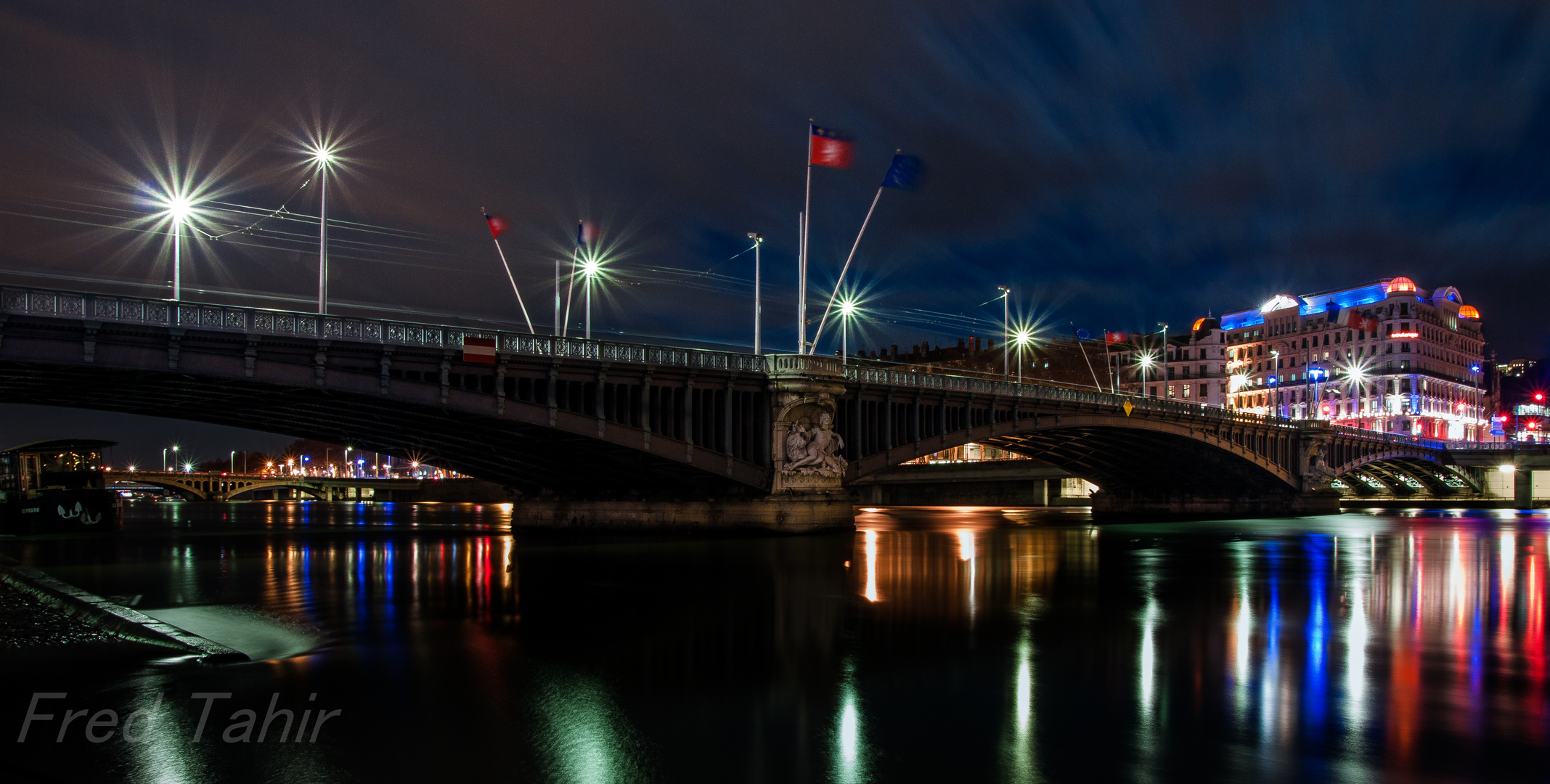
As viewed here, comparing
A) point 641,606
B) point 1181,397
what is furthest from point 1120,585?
point 1181,397

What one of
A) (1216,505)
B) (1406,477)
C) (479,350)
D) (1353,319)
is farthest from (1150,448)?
(1406,477)

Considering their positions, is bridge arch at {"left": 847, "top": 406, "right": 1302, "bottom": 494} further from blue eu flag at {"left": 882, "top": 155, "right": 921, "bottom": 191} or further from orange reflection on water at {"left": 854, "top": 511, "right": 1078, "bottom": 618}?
blue eu flag at {"left": 882, "top": 155, "right": 921, "bottom": 191}

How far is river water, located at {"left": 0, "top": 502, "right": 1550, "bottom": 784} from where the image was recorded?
10.7 meters

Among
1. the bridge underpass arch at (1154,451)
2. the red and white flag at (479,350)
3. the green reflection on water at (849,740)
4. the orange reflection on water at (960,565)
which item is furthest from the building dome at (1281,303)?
the green reflection on water at (849,740)

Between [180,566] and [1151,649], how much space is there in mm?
36917

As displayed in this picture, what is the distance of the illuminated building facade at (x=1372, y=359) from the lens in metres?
173

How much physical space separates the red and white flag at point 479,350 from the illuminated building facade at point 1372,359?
506ft

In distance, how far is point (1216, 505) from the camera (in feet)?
361

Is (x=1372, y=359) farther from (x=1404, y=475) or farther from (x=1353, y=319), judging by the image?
(x=1353, y=319)

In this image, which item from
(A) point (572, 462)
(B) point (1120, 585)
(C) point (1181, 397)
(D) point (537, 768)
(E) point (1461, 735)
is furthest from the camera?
(C) point (1181, 397)

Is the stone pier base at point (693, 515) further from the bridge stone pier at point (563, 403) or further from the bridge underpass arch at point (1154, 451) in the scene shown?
the bridge underpass arch at point (1154, 451)

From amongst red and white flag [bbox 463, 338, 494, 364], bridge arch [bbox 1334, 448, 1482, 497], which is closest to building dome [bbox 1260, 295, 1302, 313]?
bridge arch [bbox 1334, 448, 1482, 497]

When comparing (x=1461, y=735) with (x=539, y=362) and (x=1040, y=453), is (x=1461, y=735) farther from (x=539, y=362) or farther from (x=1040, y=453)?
(x=1040, y=453)

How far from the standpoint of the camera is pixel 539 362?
50.1 m
